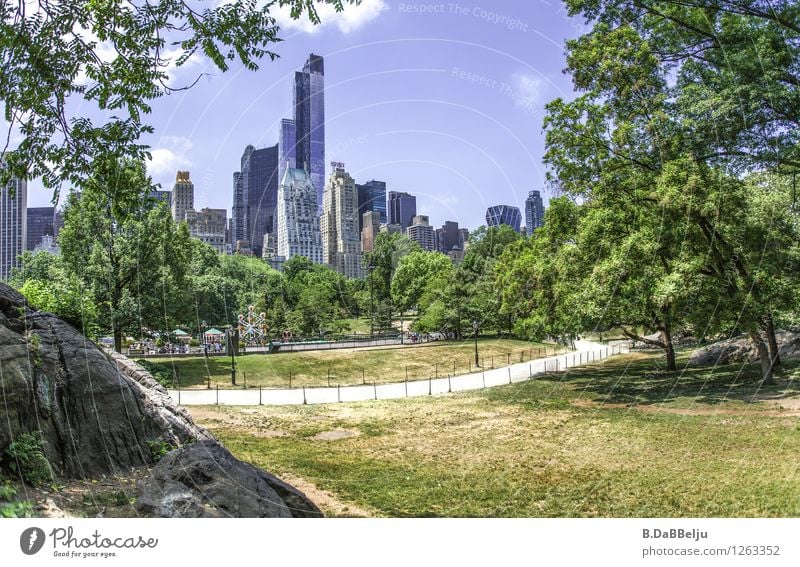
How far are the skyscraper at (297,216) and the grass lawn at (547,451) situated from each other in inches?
143

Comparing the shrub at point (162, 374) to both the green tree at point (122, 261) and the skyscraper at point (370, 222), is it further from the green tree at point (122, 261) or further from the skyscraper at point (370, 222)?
the skyscraper at point (370, 222)

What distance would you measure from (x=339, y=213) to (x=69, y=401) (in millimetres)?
7500

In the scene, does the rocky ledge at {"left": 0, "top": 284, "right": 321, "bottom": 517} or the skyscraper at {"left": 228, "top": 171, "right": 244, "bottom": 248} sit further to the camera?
the skyscraper at {"left": 228, "top": 171, "right": 244, "bottom": 248}

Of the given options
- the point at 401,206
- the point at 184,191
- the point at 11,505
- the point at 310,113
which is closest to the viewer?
the point at 11,505

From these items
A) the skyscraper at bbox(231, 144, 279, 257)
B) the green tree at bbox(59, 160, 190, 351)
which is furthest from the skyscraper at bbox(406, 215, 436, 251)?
the green tree at bbox(59, 160, 190, 351)

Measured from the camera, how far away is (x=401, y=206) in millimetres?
10750

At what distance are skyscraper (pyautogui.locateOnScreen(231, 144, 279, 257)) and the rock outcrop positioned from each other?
1490cm

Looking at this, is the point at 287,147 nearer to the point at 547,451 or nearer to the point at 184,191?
the point at 184,191

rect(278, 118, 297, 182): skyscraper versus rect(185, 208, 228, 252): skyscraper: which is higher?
rect(278, 118, 297, 182): skyscraper

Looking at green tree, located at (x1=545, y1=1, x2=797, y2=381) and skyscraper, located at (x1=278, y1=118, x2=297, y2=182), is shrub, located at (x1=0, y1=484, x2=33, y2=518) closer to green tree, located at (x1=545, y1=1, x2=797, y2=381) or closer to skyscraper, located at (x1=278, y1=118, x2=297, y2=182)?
skyscraper, located at (x1=278, y1=118, x2=297, y2=182)

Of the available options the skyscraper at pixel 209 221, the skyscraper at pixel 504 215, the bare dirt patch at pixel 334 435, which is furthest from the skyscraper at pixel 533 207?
the skyscraper at pixel 209 221

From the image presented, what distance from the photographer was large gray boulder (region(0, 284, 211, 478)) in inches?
168

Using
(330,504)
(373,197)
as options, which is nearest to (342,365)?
(373,197)

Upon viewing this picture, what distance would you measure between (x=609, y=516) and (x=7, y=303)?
20.1 ft
